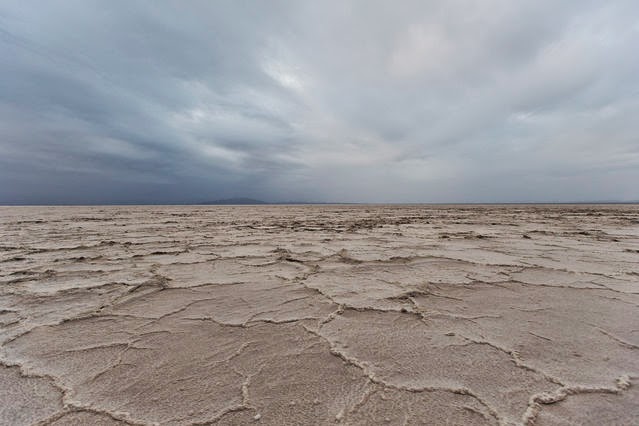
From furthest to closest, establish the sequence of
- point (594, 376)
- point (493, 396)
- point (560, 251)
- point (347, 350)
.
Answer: point (560, 251) < point (347, 350) < point (594, 376) < point (493, 396)

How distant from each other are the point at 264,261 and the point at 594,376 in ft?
8.64

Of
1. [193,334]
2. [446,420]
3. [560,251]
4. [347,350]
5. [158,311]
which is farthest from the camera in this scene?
[560,251]

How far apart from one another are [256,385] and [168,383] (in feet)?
1.20

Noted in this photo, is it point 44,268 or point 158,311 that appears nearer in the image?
point 158,311

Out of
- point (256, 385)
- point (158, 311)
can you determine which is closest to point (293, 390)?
point (256, 385)

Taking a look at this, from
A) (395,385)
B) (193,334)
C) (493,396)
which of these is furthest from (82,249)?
(493,396)

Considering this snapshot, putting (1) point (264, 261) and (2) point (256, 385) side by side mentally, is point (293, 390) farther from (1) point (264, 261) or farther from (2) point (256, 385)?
(1) point (264, 261)

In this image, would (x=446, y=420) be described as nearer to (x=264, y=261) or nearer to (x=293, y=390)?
(x=293, y=390)

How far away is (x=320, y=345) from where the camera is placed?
4.43 ft

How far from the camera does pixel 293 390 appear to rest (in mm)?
1038

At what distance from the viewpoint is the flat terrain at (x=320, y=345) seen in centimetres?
95

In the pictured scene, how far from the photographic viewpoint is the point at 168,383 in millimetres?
1090

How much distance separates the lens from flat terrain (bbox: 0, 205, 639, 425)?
3.13 feet

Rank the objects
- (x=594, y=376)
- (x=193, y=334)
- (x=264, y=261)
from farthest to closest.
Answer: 1. (x=264, y=261)
2. (x=193, y=334)
3. (x=594, y=376)
